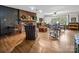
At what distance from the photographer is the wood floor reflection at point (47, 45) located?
2762mm

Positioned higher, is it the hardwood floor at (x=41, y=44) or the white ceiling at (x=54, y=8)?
the white ceiling at (x=54, y=8)

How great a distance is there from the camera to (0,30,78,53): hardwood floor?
274 centimetres

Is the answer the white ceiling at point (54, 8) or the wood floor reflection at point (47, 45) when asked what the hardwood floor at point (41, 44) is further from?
the white ceiling at point (54, 8)

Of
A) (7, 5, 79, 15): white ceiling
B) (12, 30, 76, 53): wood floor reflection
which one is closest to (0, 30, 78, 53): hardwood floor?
(12, 30, 76, 53): wood floor reflection

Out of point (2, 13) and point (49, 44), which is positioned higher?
point (2, 13)

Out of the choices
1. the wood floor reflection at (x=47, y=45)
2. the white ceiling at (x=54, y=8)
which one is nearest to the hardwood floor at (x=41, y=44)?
the wood floor reflection at (x=47, y=45)

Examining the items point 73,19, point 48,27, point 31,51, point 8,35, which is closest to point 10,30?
point 8,35

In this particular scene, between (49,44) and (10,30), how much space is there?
0.88 m

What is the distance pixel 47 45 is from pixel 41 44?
13cm

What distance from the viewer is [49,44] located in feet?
9.13

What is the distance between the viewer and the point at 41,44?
279 centimetres

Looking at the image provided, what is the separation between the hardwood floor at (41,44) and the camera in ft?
9.00

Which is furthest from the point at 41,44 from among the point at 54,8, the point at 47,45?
the point at 54,8

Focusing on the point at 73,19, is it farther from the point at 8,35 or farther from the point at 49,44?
the point at 8,35
